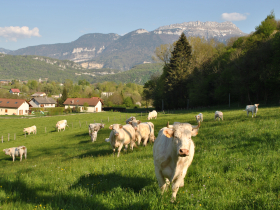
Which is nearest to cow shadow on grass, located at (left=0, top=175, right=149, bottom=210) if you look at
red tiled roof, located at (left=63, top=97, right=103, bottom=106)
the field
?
the field

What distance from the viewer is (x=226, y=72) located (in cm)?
5184

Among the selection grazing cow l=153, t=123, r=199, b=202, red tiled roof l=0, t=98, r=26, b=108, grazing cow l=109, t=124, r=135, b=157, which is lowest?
grazing cow l=109, t=124, r=135, b=157

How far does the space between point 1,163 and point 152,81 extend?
228 ft

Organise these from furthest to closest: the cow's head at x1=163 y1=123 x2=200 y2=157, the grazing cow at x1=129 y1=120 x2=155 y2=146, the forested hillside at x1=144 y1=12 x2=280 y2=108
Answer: the forested hillside at x1=144 y1=12 x2=280 y2=108 < the grazing cow at x1=129 y1=120 x2=155 y2=146 < the cow's head at x1=163 y1=123 x2=200 y2=157

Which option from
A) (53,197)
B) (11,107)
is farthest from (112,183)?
(11,107)

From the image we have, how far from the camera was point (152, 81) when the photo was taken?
84.9 metres

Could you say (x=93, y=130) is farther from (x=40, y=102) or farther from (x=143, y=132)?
(x=40, y=102)

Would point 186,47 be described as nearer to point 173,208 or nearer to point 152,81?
point 152,81

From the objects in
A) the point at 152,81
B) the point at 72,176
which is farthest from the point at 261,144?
the point at 152,81

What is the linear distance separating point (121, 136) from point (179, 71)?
5133 cm

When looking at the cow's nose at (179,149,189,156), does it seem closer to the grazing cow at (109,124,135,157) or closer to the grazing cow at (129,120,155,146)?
the grazing cow at (109,124,135,157)

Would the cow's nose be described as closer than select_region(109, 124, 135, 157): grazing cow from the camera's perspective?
Yes

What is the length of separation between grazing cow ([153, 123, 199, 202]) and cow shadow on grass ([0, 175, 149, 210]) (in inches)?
35.5

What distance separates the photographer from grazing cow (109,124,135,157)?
1284cm
